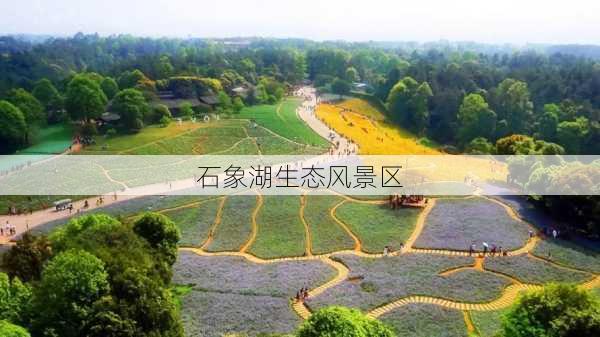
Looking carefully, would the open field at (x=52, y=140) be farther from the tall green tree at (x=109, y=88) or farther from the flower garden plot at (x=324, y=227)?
the flower garden plot at (x=324, y=227)

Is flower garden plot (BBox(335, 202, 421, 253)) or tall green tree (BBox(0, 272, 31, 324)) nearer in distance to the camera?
tall green tree (BBox(0, 272, 31, 324))

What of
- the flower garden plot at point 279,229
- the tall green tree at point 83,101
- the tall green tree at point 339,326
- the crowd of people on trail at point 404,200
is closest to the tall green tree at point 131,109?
the tall green tree at point 83,101

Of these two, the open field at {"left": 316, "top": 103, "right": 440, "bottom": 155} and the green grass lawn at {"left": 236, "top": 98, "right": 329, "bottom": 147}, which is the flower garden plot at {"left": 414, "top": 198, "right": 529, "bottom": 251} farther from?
the green grass lawn at {"left": 236, "top": 98, "right": 329, "bottom": 147}

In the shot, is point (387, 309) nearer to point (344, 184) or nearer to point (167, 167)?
point (344, 184)

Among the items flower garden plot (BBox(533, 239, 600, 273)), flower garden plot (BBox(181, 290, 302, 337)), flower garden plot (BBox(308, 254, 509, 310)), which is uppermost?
flower garden plot (BBox(533, 239, 600, 273))

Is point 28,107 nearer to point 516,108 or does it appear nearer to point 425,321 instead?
point 425,321

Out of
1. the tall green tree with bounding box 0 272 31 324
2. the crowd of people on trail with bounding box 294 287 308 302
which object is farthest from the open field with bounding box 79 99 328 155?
the tall green tree with bounding box 0 272 31 324

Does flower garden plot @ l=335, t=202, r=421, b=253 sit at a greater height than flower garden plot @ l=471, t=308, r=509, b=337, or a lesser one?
greater
